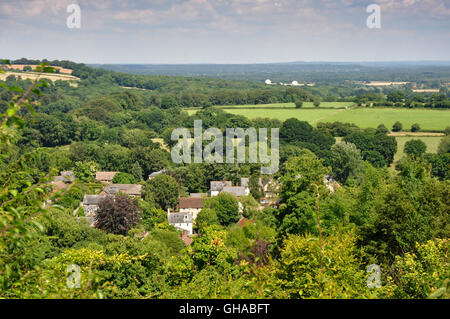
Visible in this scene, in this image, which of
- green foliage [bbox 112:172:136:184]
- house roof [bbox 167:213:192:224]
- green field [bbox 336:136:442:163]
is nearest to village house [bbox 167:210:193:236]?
house roof [bbox 167:213:192:224]

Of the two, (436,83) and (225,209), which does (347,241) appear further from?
(436,83)

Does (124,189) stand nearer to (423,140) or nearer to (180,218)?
(180,218)

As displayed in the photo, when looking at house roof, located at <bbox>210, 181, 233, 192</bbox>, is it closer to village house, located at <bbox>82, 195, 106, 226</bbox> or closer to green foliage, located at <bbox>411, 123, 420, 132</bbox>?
village house, located at <bbox>82, 195, 106, 226</bbox>

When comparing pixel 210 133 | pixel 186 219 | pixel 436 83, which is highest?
pixel 436 83

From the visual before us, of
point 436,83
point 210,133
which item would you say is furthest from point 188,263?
point 436,83

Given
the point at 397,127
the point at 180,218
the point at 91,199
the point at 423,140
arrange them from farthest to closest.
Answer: the point at 397,127 < the point at 423,140 < the point at 91,199 < the point at 180,218

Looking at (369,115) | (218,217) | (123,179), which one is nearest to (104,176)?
(123,179)
